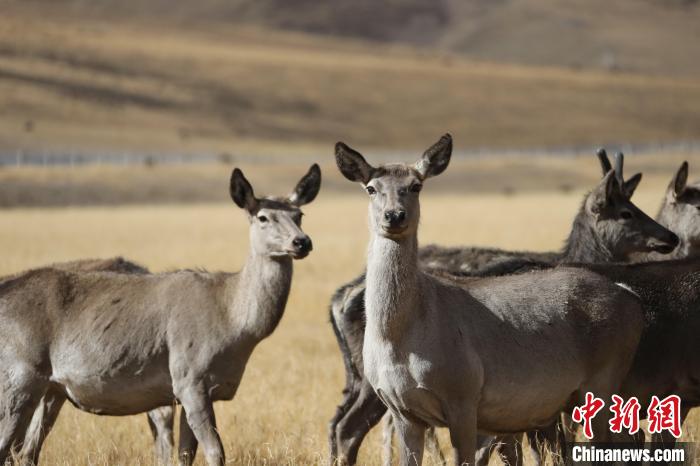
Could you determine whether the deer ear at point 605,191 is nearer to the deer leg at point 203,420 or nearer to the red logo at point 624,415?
the red logo at point 624,415

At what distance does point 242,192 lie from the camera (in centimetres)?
1027

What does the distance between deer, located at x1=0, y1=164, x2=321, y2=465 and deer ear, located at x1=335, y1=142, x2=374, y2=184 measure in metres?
1.50

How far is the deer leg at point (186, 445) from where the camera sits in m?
9.34

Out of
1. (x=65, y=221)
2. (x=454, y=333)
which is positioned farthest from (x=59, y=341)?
(x=65, y=221)

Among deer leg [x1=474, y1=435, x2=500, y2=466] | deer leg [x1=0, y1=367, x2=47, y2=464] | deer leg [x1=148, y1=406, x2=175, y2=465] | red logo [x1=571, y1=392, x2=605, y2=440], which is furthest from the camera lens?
deer leg [x1=148, y1=406, x2=175, y2=465]

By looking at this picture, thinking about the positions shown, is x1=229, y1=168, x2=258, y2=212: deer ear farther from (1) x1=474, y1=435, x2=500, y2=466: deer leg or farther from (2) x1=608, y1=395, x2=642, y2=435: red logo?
(2) x1=608, y1=395, x2=642, y2=435: red logo

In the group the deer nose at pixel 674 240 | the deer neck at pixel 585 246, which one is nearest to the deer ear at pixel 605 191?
the deer neck at pixel 585 246

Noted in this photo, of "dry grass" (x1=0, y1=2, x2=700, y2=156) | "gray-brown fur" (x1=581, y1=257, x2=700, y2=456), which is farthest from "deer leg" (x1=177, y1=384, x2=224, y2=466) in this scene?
"dry grass" (x1=0, y1=2, x2=700, y2=156)

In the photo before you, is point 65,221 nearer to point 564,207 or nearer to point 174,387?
point 564,207

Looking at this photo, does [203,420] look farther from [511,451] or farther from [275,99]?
[275,99]

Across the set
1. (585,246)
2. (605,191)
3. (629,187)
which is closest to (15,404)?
(585,246)

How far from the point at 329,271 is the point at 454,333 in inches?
718

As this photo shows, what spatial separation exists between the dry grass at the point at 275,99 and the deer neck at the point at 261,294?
66573mm

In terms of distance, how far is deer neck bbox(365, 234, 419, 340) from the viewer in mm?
7895
